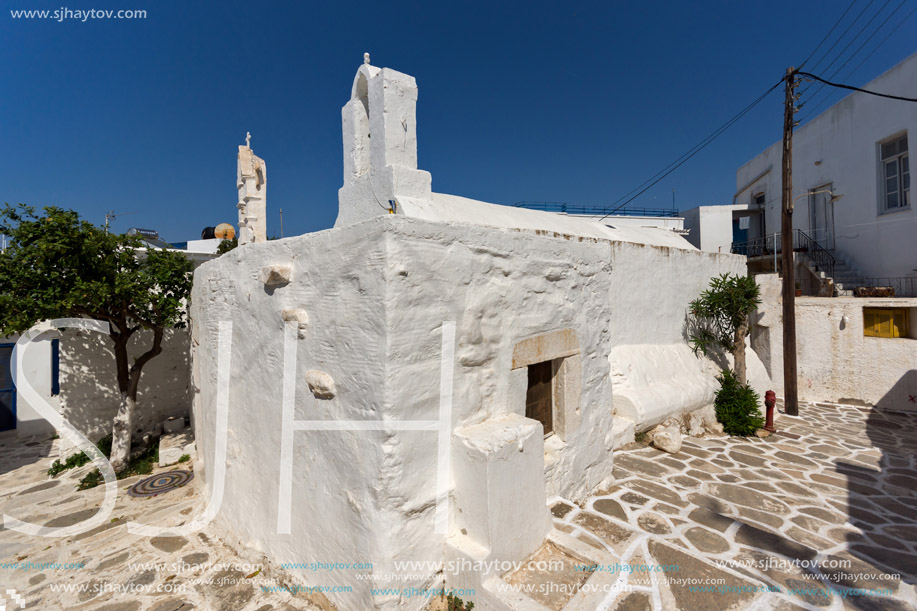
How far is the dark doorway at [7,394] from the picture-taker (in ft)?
26.1

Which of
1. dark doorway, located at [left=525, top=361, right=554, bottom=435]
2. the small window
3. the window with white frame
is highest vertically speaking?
the window with white frame

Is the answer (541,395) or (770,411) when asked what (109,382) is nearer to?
(541,395)

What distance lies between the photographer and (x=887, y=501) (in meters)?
4.11

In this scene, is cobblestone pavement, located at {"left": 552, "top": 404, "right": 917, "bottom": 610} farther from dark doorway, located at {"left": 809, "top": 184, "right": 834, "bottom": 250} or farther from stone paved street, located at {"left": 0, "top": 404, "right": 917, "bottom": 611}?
dark doorway, located at {"left": 809, "top": 184, "right": 834, "bottom": 250}

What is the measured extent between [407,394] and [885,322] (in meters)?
11.0

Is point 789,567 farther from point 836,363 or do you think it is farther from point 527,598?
point 836,363

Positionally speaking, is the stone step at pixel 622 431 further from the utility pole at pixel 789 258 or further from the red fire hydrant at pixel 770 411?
the utility pole at pixel 789 258

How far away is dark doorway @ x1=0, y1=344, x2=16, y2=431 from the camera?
313 inches

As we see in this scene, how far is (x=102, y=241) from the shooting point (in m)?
5.93

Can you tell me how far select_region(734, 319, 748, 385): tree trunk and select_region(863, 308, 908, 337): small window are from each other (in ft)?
12.5

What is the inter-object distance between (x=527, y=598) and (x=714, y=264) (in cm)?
799

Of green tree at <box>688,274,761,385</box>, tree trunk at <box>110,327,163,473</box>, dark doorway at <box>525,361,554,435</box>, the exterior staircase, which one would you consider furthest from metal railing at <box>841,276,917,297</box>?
tree trunk at <box>110,327,163,473</box>

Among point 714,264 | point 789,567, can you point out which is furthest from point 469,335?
point 714,264

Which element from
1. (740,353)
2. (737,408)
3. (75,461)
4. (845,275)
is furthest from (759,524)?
(845,275)
